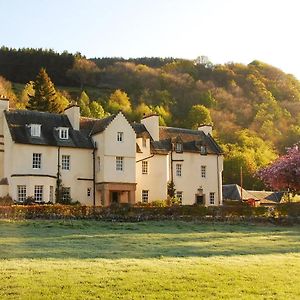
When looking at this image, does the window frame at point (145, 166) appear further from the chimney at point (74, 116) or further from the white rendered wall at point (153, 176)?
the chimney at point (74, 116)

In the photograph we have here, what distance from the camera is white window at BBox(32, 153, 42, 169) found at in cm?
4956

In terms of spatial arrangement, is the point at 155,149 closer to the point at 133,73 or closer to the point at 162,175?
the point at 162,175

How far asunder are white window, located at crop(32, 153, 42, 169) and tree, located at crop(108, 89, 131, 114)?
6691 cm

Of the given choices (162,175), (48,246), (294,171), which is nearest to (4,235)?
(48,246)

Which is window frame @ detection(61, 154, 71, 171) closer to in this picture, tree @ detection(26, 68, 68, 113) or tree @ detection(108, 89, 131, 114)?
tree @ detection(26, 68, 68, 113)

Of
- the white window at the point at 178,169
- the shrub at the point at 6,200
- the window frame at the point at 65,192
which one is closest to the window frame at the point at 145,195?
the white window at the point at 178,169

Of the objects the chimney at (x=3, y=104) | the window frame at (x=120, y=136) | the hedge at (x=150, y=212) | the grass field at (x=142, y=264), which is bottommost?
the grass field at (x=142, y=264)

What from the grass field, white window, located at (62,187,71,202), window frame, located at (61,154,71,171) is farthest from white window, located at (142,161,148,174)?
the grass field

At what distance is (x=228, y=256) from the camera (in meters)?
24.6

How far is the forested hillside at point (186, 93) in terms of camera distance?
122 metres

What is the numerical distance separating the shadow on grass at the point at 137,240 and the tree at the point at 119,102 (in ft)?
259

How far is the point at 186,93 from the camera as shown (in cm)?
13900

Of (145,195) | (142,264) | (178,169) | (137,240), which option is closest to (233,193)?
(178,169)

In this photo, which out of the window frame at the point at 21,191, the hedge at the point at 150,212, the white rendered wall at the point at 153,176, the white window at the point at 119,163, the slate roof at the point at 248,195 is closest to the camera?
the hedge at the point at 150,212
